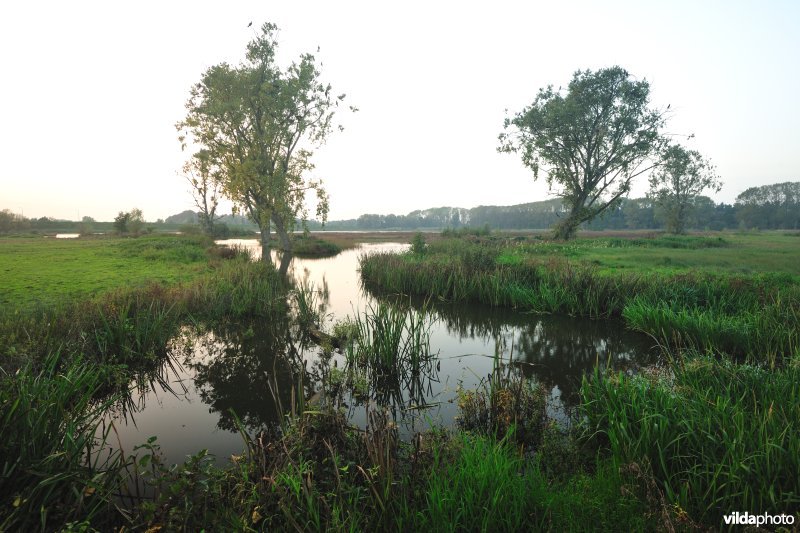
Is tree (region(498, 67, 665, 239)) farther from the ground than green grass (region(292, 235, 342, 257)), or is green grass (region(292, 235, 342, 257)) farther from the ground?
tree (region(498, 67, 665, 239))

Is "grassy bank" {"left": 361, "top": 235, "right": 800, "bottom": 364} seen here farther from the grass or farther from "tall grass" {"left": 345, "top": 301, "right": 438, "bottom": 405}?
the grass

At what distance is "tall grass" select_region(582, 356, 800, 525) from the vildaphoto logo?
94 mm

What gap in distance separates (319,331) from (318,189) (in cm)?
2250

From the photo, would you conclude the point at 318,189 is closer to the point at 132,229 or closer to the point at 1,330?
the point at 1,330

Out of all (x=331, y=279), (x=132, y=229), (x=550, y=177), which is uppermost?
(x=550, y=177)

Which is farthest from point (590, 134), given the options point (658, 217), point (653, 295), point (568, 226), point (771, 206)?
point (771, 206)

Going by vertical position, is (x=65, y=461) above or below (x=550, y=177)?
below

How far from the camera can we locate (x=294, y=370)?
25.4 feet

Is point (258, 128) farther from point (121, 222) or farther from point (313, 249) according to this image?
point (121, 222)

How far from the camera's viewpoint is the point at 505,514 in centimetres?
315

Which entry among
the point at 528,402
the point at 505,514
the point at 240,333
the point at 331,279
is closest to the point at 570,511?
the point at 505,514

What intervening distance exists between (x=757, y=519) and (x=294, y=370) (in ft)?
23.5

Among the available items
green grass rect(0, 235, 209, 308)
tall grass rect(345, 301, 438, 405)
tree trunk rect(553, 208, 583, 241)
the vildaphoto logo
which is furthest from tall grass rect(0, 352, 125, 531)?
tree trunk rect(553, 208, 583, 241)

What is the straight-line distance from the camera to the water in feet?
18.1
